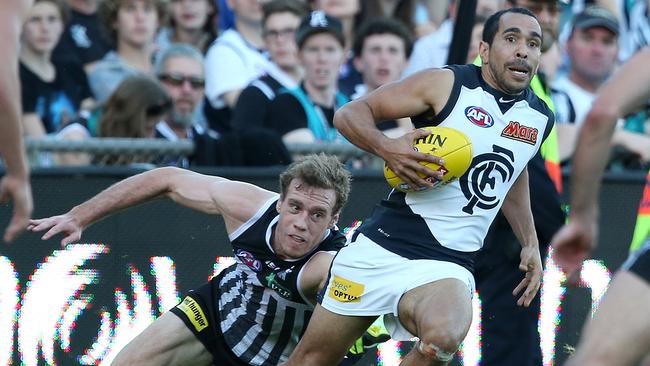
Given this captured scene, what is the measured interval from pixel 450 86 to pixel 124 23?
3859mm

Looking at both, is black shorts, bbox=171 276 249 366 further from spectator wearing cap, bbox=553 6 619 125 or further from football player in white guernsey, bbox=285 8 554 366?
spectator wearing cap, bbox=553 6 619 125

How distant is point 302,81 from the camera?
9.47m

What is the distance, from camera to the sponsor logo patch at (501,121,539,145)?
636 centimetres

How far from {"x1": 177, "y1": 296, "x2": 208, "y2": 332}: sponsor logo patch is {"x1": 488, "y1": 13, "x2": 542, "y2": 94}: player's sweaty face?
196cm

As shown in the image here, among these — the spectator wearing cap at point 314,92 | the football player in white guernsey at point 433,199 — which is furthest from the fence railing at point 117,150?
the football player in white guernsey at point 433,199

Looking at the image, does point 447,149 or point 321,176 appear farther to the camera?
point 321,176

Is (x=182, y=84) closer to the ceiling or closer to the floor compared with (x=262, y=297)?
closer to the ceiling

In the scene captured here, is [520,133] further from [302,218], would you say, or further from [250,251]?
[250,251]

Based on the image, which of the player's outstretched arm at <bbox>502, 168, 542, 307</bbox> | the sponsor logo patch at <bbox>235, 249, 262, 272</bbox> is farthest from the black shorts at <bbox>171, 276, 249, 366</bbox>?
the player's outstretched arm at <bbox>502, 168, 542, 307</bbox>

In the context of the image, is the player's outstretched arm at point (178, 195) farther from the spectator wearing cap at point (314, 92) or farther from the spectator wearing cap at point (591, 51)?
the spectator wearing cap at point (591, 51)

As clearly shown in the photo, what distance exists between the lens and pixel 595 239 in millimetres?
4832

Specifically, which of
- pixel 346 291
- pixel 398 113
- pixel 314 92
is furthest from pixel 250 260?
pixel 314 92

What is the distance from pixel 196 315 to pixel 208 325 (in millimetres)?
81

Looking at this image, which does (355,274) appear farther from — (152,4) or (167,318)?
(152,4)
